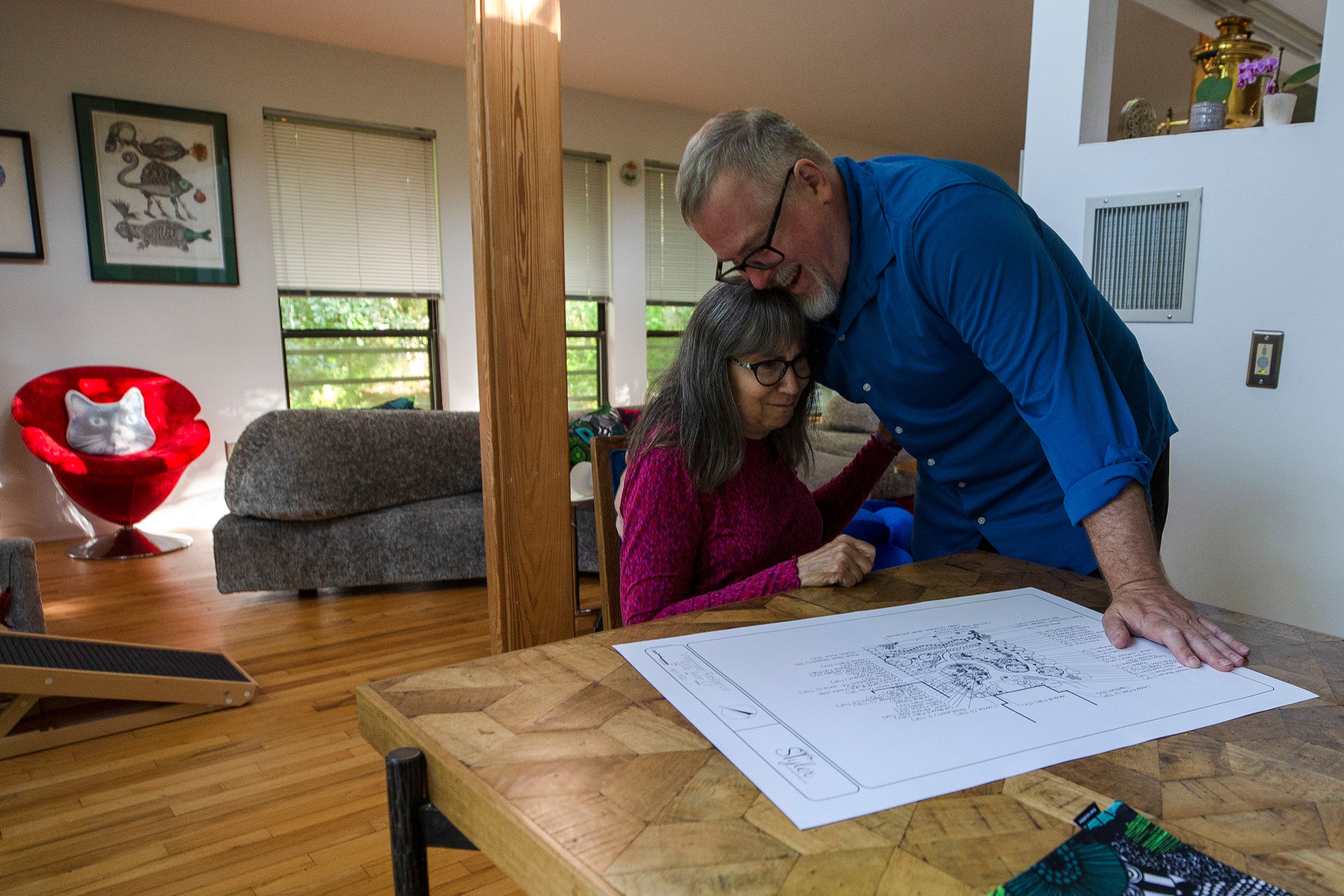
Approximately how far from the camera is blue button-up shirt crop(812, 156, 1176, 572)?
0.97 meters

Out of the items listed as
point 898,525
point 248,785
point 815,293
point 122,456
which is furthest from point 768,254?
point 122,456

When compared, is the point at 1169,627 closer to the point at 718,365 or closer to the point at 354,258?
the point at 718,365

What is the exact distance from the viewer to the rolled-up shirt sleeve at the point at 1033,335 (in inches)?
37.0

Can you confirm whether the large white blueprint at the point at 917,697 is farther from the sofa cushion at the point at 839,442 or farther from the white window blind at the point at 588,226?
the white window blind at the point at 588,226

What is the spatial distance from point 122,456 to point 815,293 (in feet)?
13.4

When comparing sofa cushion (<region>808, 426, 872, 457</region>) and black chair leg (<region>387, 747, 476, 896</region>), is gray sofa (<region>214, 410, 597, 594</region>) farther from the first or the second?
black chair leg (<region>387, 747, 476, 896</region>)

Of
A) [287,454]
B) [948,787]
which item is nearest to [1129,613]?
[948,787]

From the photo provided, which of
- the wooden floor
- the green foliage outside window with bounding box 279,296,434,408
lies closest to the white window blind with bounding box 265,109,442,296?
the green foliage outside window with bounding box 279,296,434,408

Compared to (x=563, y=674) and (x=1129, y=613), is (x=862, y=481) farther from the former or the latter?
(x=563, y=674)

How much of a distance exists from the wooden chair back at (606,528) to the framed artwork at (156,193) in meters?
4.05

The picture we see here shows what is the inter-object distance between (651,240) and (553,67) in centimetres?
497

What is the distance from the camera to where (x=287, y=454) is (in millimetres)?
3221

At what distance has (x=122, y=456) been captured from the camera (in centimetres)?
419

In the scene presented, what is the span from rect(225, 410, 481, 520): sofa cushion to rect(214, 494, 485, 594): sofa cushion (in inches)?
2.4
